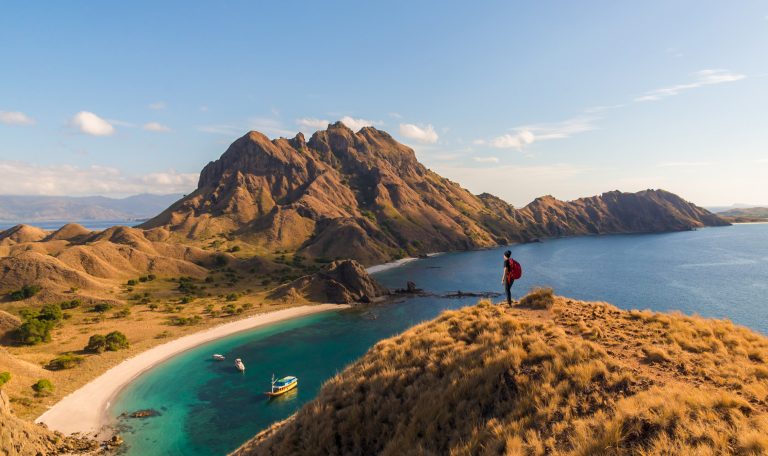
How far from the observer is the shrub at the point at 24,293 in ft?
258

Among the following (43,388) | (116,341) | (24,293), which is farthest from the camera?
(24,293)

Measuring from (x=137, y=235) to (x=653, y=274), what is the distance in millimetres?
189326

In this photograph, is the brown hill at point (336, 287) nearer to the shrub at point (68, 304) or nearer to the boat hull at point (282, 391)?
the shrub at point (68, 304)

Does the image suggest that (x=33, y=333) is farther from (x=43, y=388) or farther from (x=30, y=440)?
(x=30, y=440)

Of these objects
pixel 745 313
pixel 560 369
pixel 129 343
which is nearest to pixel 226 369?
pixel 129 343

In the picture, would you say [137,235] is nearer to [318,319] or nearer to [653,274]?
[318,319]

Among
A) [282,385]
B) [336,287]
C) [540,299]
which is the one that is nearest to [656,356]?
[540,299]

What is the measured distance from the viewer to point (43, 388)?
1766 inches

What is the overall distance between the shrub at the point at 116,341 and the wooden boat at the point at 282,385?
3018 centimetres

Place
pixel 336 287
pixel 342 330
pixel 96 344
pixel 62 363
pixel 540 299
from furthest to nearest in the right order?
pixel 336 287, pixel 342 330, pixel 96 344, pixel 62 363, pixel 540 299

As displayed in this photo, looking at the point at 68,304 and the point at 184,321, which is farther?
the point at 68,304

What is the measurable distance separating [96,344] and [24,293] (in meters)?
38.1

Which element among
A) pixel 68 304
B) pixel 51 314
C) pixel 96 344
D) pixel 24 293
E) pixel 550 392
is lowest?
pixel 96 344

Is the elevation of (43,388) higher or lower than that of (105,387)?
higher
